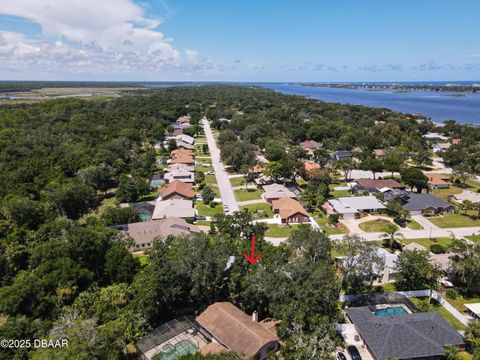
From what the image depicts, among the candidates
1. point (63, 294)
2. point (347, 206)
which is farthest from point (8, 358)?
point (347, 206)

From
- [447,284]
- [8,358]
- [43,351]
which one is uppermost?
[43,351]

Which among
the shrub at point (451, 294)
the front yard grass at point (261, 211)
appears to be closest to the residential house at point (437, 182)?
the front yard grass at point (261, 211)

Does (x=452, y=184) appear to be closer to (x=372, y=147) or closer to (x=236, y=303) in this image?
(x=372, y=147)

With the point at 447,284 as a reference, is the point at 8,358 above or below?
above

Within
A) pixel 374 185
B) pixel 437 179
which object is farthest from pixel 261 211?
pixel 437 179

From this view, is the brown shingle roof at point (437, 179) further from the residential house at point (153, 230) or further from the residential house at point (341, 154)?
the residential house at point (153, 230)

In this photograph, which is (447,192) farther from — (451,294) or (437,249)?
(451,294)
